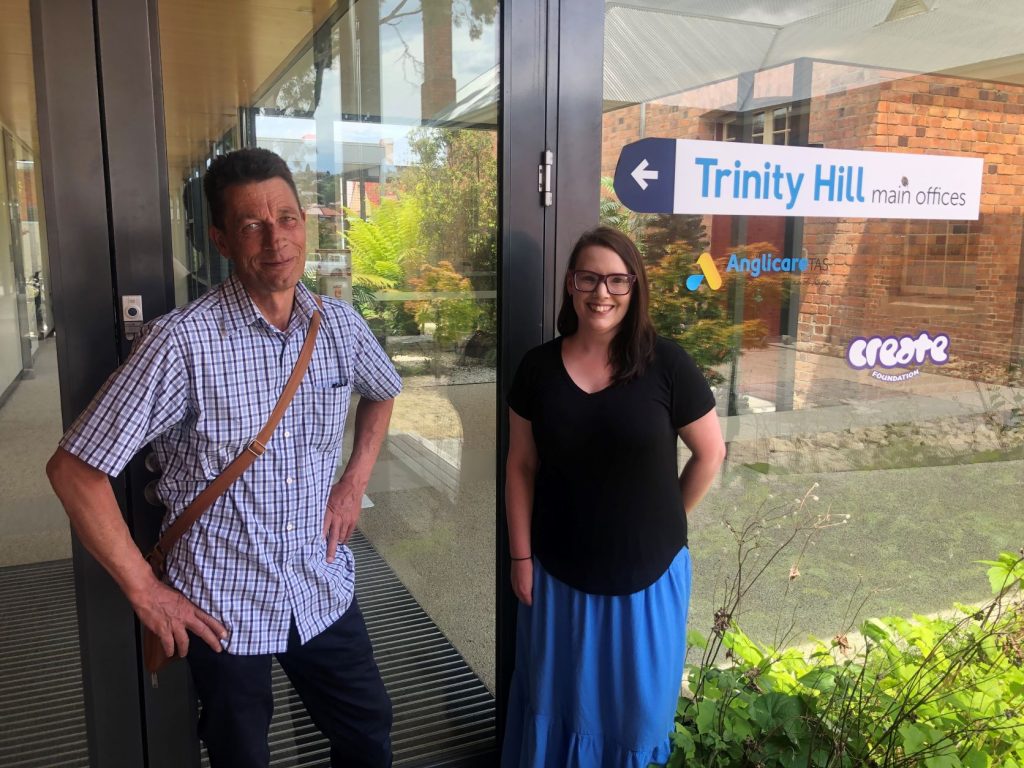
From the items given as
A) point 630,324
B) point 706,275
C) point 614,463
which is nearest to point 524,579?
point 614,463

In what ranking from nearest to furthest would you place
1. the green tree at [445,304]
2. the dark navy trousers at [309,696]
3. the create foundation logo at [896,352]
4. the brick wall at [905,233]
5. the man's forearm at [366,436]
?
the dark navy trousers at [309,696] → the man's forearm at [366,436] → the green tree at [445,304] → the brick wall at [905,233] → the create foundation logo at [896,352]

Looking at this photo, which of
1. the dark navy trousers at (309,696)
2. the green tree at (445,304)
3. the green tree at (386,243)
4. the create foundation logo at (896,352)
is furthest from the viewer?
the create foundation logo at (896,352)

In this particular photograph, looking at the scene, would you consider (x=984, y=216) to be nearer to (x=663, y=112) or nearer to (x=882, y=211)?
(x=882, y=211)

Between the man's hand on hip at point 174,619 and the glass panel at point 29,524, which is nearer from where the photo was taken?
the man's hand on hip at point 174,619

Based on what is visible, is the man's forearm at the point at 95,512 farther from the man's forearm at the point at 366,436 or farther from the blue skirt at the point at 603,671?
the blue skirt at the point at 603,671

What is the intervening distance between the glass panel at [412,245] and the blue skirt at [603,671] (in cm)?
52

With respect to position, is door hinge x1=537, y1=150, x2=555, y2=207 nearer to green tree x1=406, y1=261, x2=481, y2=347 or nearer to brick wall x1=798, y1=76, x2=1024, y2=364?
green tree x1=406, y1=261, x2=481, y2=347

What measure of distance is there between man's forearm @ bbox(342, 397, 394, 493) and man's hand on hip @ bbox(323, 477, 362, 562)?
0.03 meters

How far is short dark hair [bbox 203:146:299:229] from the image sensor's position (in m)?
1.70

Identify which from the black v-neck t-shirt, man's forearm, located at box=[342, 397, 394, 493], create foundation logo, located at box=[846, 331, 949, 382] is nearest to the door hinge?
the black v-neck t-shirt

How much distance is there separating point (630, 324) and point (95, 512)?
127 cm

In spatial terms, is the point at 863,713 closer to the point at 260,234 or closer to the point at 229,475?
the point at 229,475

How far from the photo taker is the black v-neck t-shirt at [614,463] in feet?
6.32

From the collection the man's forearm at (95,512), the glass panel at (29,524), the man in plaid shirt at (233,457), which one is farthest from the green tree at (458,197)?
the man's forearm at (95,512)
